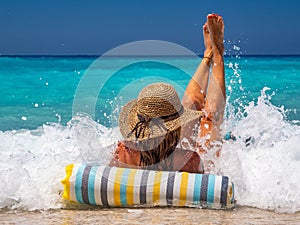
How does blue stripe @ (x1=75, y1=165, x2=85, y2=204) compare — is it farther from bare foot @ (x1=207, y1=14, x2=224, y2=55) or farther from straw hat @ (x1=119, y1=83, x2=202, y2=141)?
bare foot @ (x1=207, y1=14, x2=224, y2=55)

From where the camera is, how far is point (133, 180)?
304 centimetres

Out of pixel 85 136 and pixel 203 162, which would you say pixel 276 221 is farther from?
pixel 85 136

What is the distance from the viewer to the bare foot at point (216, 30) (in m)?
4.03

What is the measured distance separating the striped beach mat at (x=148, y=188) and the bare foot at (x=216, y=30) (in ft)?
4.47

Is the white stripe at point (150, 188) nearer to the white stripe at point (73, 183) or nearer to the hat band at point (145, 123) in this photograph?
the hat band at point (145, 123)

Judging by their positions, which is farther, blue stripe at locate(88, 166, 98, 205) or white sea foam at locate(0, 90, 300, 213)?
white sea foam at locate(0, 90, 300, 213)

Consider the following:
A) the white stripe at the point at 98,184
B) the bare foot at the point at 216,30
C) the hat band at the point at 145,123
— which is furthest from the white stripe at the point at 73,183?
the bare foot at the point at 216,30

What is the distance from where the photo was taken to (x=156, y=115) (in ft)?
10.2

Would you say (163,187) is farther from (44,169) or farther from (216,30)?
(216,30)

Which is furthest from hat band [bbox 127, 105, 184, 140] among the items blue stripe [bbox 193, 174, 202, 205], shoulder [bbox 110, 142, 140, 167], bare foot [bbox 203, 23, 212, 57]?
bare foot [bbox 203, 23, 212, 57]

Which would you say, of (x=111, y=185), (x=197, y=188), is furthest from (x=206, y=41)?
(x=111, y=185)

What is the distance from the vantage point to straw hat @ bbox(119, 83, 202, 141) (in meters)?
3.10

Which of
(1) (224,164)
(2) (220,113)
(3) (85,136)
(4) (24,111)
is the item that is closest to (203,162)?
(1) (224,164)

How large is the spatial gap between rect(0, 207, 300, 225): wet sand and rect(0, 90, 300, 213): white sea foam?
122 mm
